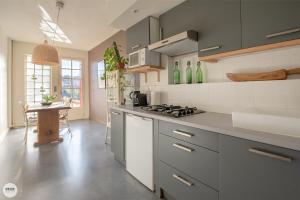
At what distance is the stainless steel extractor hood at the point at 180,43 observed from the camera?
166 centimetres

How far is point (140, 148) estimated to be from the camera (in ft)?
6.27

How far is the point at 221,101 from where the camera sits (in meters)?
1.75

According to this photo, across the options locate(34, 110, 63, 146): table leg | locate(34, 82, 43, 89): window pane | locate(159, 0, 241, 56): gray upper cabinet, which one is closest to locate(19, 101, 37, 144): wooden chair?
locate(34, 110, 63, 146): table leg

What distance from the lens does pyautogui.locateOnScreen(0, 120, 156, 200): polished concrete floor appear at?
1.75 meters

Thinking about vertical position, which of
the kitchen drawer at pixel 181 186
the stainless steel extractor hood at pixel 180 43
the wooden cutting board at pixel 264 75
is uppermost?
the stainless steel extractor hood at pixel 180 43

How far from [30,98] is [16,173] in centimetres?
383

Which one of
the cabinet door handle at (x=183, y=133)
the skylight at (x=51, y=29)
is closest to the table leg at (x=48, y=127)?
the skylight at (x=51, y=29)

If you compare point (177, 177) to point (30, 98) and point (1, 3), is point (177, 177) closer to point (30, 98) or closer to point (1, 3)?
point (1, 3)

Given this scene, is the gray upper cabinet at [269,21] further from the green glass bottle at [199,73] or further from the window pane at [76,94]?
the window pane at [76,94]

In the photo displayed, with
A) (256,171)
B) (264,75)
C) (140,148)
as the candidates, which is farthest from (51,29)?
(256,171)

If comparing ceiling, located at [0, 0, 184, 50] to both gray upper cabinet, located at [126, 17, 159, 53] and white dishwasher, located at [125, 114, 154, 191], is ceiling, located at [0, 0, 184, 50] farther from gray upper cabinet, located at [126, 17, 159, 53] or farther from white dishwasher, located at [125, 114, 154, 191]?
white dishwasher, located at [125, 114, 154, 191]

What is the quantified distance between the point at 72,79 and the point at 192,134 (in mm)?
5706

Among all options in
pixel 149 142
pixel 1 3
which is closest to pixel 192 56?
pixel 149 142

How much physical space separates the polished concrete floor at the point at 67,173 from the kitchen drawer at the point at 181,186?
28 centimetres
